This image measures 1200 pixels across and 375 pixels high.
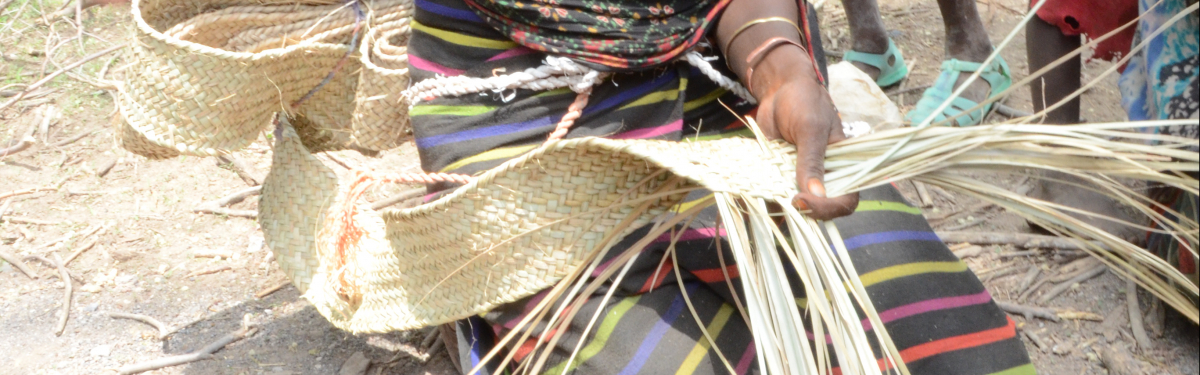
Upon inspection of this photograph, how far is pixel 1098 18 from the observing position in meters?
1.92

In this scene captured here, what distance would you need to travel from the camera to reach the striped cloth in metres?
1.25

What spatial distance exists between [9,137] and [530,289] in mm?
2323

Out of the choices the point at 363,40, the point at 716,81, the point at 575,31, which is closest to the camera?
the point at 575,31

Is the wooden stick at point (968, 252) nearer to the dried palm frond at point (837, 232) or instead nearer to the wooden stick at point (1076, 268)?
the wooden stick at point (1076, 268)

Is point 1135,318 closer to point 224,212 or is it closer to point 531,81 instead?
point 531,81

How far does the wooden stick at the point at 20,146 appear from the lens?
2.56 metres

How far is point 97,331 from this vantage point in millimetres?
1962

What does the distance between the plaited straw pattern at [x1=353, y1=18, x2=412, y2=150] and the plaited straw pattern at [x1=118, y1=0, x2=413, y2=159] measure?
0.02 meters

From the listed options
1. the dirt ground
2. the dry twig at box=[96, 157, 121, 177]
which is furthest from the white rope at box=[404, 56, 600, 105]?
the dry twig at box=[96, 157, 121, 177]

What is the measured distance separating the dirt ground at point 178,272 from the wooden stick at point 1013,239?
0.08 feet

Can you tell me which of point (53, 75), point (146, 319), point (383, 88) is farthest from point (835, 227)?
point (53, 75)

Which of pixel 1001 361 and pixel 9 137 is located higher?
pixel 1001 361

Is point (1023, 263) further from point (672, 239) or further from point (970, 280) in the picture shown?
point (672, 239)

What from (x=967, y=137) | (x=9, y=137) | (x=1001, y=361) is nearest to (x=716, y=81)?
(x=967, y=137)
